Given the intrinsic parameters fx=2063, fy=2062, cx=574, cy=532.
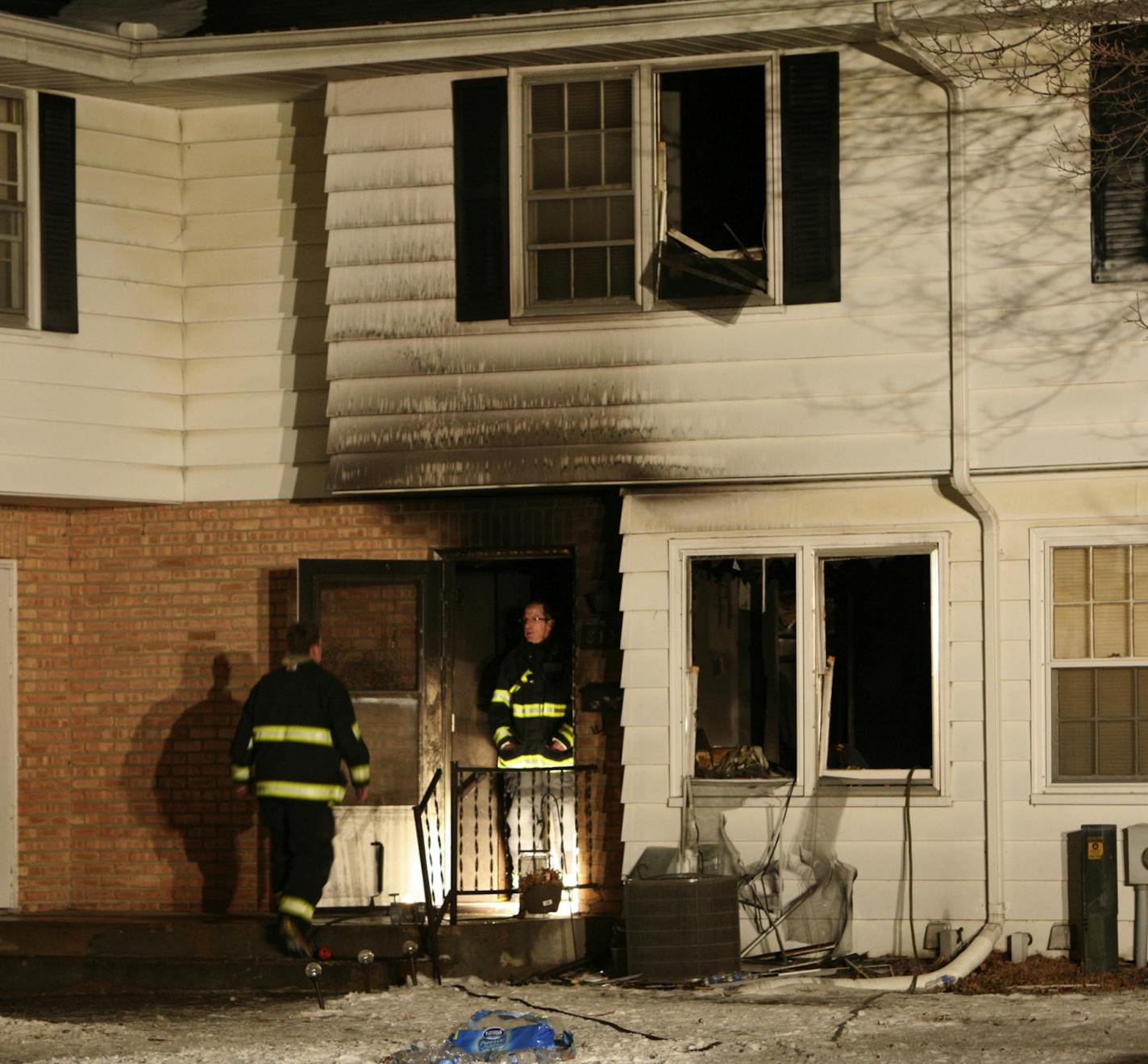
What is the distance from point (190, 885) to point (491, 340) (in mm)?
4266

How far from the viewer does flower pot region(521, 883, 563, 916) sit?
508 inches

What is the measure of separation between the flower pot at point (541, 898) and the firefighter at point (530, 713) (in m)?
1.00

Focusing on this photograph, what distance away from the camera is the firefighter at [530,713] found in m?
13.7

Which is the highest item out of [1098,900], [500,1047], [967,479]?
[967,479]

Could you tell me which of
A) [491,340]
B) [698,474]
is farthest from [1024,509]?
[491,340]

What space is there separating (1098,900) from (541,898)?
11.1 feet

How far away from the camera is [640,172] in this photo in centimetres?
1304

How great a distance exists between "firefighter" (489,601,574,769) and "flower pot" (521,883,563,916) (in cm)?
100

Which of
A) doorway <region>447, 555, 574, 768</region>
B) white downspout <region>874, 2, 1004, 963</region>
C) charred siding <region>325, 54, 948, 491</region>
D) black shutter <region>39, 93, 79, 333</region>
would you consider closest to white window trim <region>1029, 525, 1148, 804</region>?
white downspout <region>874, 2, 1004, 963</region>

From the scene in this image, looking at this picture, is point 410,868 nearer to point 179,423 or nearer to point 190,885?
point 190,885

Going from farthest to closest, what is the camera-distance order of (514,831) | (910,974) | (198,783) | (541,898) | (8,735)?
(8,735) → (198,783) → (514,831) → (541,898) → (910,974)

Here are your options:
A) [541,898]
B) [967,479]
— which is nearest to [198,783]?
[541,898]

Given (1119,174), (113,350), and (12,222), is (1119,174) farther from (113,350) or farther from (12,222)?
(12,222)

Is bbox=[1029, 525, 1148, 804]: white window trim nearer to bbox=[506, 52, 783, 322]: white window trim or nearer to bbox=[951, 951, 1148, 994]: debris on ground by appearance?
bbox=[951, 951, 1148, 994]: debris on ground
